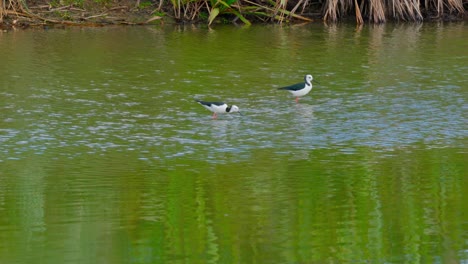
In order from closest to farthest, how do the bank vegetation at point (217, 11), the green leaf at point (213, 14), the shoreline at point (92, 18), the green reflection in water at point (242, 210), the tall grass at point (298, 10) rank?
the green reflection in water at point (242, 210) → the shoreline at point (92, 18) → the bank vegetation at point (217, 11) → the green leaf at point (213, 14) → the tall grass at point (298, 10)

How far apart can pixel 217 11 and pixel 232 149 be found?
982 centimetres

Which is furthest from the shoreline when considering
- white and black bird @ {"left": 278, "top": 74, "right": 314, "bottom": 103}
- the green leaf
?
white and black bird @ {"left": 278, "top": 74, "right": 314, "bottom": 103}

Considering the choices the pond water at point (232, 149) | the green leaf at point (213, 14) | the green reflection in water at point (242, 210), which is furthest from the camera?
the green leaf at point (213, 14)

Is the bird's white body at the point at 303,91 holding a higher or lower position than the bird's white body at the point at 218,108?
lower

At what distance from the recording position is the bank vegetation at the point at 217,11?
21.0 m

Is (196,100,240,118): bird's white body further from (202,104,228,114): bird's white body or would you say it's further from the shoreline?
the shoreline

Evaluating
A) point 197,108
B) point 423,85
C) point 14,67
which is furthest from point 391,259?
point 14,67

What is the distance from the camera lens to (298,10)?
23031 millimetres

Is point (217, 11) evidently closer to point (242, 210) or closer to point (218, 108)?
point (218, 108)

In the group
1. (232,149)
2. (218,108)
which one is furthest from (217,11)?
(232,149)

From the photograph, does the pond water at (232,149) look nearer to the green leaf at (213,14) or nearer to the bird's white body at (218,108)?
the bird's white body at (218,108)

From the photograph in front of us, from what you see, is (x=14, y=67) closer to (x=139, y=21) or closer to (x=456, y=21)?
(x=139, y=21)

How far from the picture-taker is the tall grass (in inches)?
853

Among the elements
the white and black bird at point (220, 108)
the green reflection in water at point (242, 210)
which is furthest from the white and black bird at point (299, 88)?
the green reflection in water at point (242, 210)
